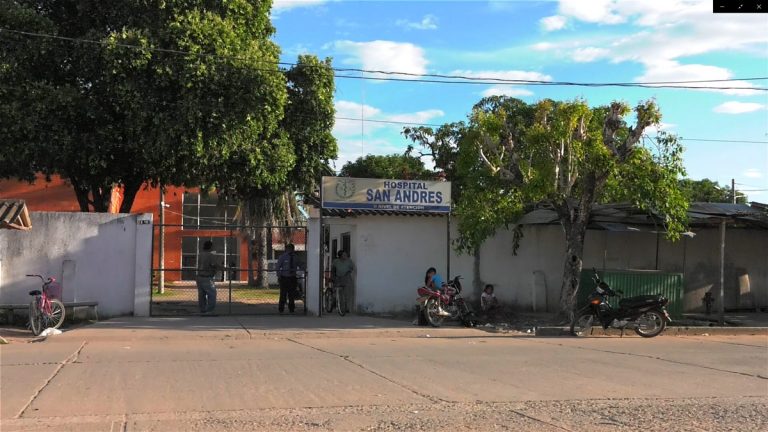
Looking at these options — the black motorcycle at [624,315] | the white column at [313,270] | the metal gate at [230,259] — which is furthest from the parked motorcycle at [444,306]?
the metal gate at [230,259]

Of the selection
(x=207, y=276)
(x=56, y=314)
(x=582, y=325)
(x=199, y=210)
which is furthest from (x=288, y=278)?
(x=199, y=210)

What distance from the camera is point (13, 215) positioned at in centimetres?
1255

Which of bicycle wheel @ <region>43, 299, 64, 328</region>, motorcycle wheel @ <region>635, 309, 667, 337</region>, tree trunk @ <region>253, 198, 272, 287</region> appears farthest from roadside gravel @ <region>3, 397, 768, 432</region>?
tree trunk @ <region>253, 198, 272, 287</region>

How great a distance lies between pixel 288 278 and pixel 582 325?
7272mm

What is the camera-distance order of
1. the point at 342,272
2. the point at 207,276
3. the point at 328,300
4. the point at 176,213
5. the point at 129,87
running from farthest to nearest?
the point at 176,213, the point at 328,300, the point at 342,272, the point at 207,276, the point at 129,87

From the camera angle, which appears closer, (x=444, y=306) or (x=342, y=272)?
(x=444, y=306)

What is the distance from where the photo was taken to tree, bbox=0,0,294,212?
15.4 m

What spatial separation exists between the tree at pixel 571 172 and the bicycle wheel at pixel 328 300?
3.73 m

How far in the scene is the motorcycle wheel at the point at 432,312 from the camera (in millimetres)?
14652

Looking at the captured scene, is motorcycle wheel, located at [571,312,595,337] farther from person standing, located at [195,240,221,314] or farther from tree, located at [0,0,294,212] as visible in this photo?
tree, located at [0,0,294,212]

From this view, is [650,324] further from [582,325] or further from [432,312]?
[432,312]

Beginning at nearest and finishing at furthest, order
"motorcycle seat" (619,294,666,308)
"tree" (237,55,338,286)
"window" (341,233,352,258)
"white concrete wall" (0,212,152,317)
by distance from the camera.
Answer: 1. "motorcycle seat" (619,294,666,308)
2. "white concrete wall" (0,212,152,317)
3. "window" (341,233,352,258)
4. "tree" (237,55,338,286)

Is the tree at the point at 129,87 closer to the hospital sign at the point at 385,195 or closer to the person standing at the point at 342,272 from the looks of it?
the hospital sign at the point at 385,195

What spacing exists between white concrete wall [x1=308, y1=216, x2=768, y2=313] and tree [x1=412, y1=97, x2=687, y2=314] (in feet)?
6.37
